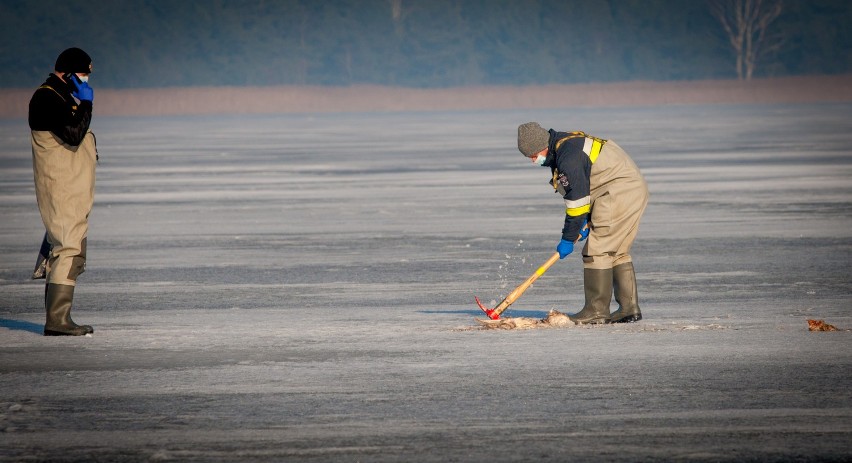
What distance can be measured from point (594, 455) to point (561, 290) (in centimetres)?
534

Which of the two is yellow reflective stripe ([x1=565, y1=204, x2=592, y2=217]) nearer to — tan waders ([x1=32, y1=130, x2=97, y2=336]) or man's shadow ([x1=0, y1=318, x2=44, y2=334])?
tan waders ([x1=32, y1=130, x2=97, y2=336])

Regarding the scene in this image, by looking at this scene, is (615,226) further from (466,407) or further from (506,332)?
(466,407)

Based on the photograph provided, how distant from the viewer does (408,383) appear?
7352 mm

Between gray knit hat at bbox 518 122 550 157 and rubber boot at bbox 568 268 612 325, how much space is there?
34.0 inches

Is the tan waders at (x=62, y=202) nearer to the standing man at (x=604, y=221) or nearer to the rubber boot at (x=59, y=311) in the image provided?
the rubber boot at (x=59, y=311)

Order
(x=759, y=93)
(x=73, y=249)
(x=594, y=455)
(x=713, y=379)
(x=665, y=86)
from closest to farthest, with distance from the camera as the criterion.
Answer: (x=594, y=455), (x=713, y=379), (x=73, y=249), (x=759, y=93), (x=665, y=86)

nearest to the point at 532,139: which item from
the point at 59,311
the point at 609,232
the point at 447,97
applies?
the point at 609,232

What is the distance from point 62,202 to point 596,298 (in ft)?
10.7

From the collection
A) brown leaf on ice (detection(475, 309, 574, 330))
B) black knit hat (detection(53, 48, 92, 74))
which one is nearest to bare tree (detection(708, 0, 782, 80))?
brown leaf on ice (detection(475, 309, 574, 330))

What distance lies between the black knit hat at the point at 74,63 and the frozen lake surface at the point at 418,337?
63.2 inches

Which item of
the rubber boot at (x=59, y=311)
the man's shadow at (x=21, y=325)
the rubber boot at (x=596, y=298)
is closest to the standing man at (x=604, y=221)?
the rubber boot at (x=596, y=298)

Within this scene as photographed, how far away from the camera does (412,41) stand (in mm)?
112188

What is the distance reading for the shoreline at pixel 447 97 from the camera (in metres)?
87.3

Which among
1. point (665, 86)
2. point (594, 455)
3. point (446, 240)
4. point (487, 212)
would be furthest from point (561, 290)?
point (665, 86)
